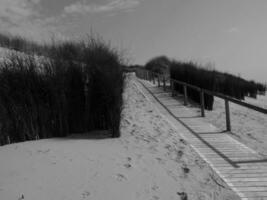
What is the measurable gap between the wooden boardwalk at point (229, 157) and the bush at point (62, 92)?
6.81 feet

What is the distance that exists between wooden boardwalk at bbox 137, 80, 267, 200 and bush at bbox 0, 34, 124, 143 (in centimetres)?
208

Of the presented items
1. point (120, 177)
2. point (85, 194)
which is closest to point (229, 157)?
point (120, 177)

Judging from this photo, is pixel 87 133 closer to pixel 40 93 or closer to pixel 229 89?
pixel 40 93

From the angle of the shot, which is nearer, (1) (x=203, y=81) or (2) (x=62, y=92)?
(2) (x=62, y=92)

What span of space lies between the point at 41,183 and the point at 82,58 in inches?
124

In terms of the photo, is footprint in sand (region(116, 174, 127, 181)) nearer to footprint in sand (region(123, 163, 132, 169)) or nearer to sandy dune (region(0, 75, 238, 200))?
sandy dune (region(0, 75, 238, 200))

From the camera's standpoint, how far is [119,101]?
586 cm

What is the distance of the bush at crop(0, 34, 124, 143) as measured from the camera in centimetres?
551

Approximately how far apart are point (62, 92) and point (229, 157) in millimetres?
3693

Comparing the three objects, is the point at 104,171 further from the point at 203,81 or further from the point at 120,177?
the point at 203,81

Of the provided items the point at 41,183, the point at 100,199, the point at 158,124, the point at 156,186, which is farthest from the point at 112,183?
the point at 158,124

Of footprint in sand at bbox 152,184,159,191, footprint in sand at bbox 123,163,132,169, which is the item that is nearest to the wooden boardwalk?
footprint in sand at bbox 152,184,159,191

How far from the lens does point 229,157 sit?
5289 millimetres

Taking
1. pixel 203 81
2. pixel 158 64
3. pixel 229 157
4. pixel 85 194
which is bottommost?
pixel 229 157
